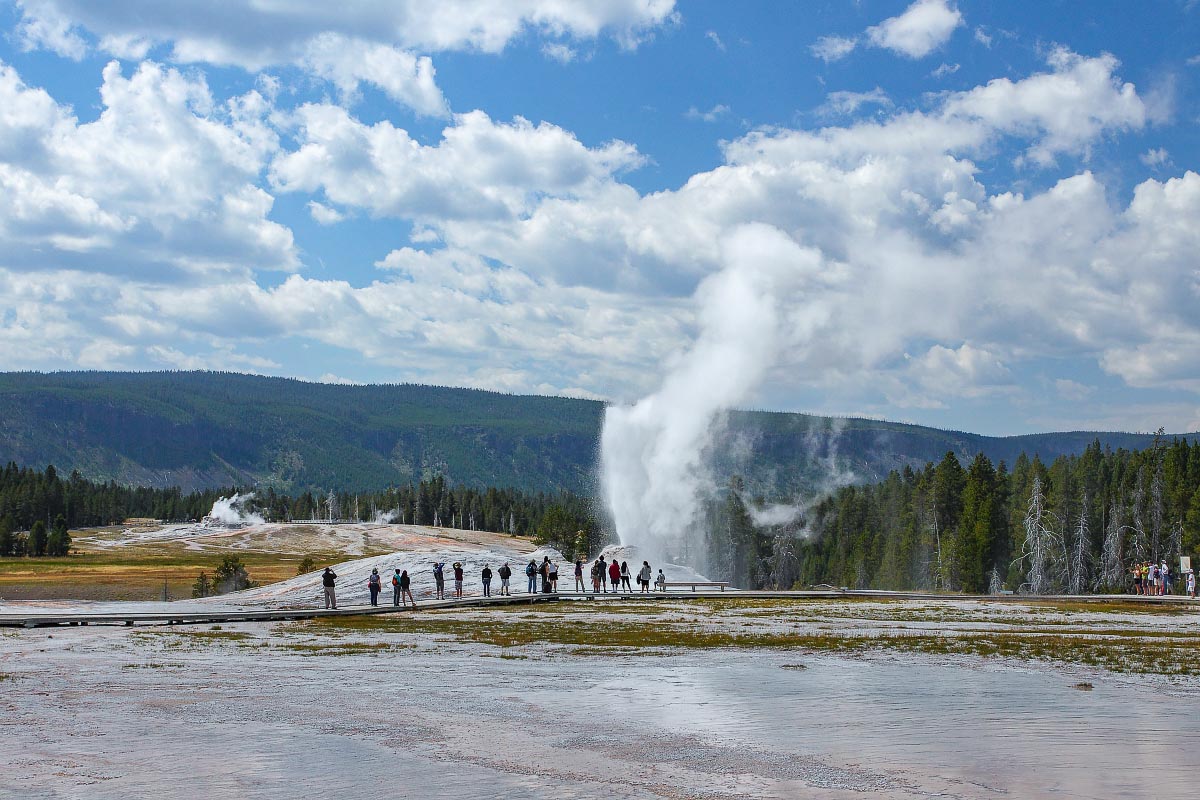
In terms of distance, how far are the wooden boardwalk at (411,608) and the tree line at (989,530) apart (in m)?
24.0

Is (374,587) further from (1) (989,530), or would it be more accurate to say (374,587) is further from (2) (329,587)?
(1) (989,530)

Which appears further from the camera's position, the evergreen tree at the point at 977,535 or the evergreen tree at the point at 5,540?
the evergreen tree at the point at 5,540

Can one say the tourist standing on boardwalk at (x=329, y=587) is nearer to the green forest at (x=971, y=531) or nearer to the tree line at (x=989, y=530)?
the green forest at (x=971, y=531)

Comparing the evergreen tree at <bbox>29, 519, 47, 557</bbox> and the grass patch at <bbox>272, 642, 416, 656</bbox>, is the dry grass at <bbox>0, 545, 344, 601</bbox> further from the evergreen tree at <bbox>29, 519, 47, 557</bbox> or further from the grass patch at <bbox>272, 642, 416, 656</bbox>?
the grass patch at <bbox>272, 642, 416, 656</bbox>

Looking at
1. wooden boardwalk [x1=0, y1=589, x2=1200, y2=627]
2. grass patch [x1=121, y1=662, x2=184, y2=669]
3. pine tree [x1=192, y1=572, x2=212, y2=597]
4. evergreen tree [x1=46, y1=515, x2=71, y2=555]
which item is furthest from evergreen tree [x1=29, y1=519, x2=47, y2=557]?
grass patch [x1=121, y1=662, x2=184, y2=669]

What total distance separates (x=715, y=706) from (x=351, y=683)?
7238 millimetres

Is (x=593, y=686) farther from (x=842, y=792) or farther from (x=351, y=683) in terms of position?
(x=842, y=792)

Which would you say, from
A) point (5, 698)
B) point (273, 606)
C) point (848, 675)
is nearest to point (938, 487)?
point (273, 606)

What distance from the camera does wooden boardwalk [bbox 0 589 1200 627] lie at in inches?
1571

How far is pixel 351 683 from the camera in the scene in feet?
75.7

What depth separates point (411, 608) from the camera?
4641 centimetres

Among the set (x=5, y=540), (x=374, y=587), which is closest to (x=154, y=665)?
(x=374, y=587)

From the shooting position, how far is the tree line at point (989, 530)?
84000mm

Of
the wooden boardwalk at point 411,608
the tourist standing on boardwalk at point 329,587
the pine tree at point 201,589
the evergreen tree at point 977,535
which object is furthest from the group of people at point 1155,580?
the pine tree at point 201,589
